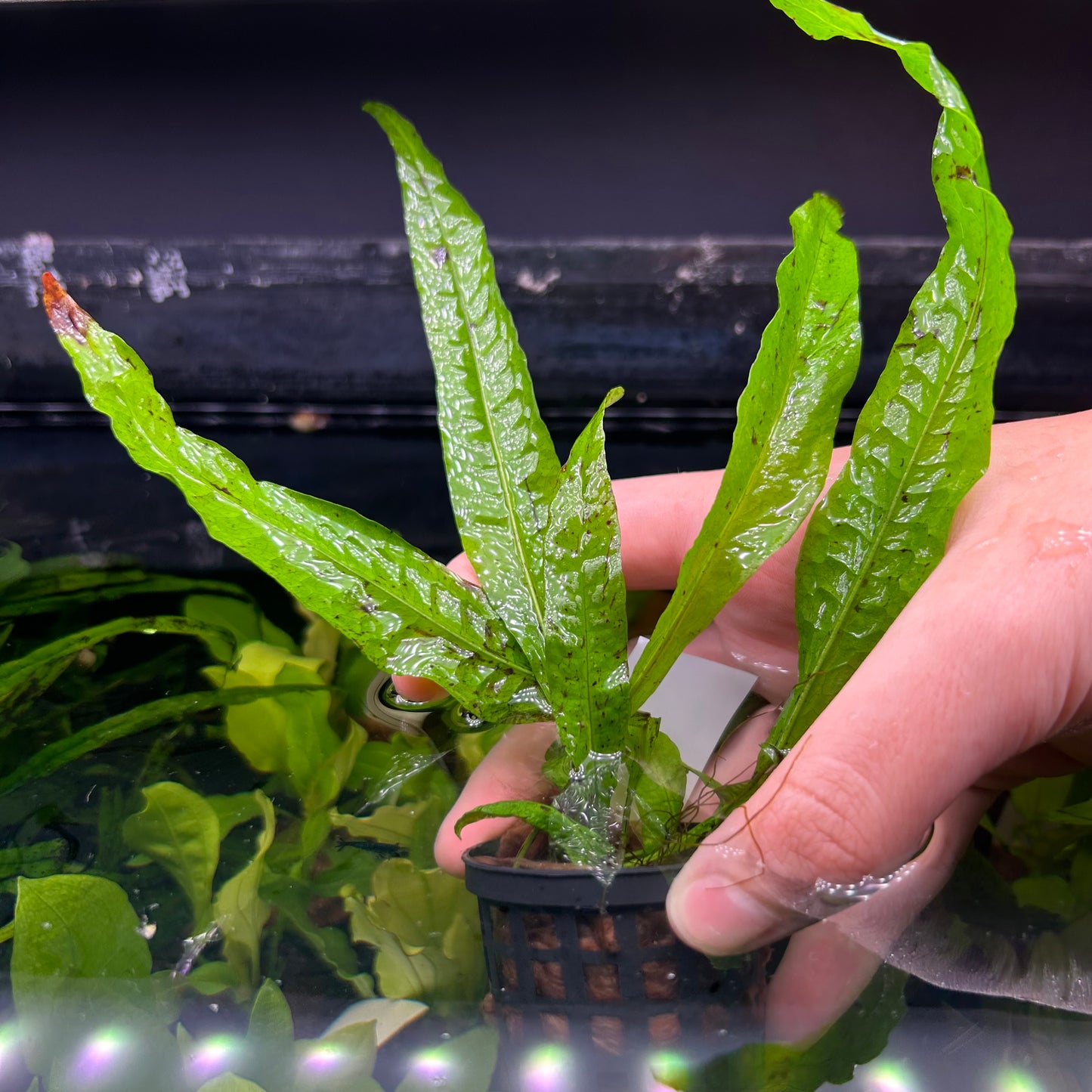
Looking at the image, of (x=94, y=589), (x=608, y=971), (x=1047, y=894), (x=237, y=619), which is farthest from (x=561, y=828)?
(x=94, y=589)

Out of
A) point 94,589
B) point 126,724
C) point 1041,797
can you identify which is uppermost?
point 94,589

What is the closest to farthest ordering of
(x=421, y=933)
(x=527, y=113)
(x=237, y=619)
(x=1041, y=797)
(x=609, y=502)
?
(x=609, y=502) → (x=421, y=933) → (x=1041, y=797) → (x=237, y=619) → (x=527, y=113)

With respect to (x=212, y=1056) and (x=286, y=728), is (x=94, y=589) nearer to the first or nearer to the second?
(x=286, y=728)

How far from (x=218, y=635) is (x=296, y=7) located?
0.70m

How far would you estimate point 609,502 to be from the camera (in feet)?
1.33

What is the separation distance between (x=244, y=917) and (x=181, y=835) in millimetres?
66

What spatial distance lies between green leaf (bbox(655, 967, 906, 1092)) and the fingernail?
0.05m

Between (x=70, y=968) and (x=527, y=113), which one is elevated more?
(x=527, y=113)

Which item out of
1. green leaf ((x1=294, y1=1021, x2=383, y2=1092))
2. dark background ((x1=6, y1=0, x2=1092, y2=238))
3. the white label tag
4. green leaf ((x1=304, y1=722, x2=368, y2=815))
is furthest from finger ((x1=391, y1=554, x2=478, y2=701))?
dark background ((x1=6, y1=0, x2=1092, y2=238))

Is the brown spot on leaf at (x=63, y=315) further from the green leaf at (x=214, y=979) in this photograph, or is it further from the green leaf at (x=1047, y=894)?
the green leaf at (x=1047, y=894)

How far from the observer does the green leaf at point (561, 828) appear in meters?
0.45

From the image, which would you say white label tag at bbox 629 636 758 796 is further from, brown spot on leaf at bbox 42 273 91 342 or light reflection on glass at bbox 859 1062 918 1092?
brown spot on leaf at bbox 42 273 91 342

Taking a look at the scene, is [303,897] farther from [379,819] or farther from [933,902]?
[933,902]

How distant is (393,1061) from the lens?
448mm
